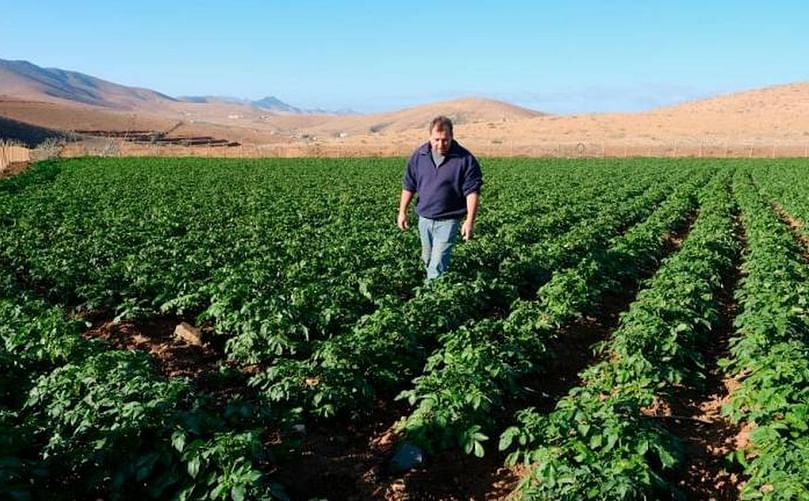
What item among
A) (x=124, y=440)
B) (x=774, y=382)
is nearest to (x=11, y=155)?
(x=124, y=440)

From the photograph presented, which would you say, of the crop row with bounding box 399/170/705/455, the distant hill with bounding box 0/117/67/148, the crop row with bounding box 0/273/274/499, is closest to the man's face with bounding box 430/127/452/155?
the crop row with bounding box 399/170/705/455

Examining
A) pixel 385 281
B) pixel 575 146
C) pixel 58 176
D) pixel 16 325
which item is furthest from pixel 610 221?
pixel 575 146

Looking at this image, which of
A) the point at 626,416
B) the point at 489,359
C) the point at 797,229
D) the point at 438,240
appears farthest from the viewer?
the point at 797,229

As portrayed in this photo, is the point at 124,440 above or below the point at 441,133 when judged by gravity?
below

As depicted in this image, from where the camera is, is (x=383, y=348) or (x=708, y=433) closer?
(x=708, y=433)

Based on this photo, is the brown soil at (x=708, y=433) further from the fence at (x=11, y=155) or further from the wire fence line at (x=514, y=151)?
the wire fence line at (x=514, y=151)

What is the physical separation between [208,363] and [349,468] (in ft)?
9.29

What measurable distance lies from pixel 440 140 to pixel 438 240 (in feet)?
4.47

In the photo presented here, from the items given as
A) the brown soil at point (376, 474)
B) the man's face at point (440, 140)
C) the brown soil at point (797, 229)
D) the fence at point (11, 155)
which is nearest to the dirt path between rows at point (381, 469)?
the brown soil at point (376, 474)

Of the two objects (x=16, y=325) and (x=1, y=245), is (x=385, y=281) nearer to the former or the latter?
(x=16, y=325)

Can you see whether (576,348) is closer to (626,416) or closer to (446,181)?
(446,181)

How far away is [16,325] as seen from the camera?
22.3 ft

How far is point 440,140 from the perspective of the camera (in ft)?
25.6

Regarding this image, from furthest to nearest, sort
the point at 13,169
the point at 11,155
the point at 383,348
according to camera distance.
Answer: the point at 11,155 < the point at 13,169 < the point at 383,348
